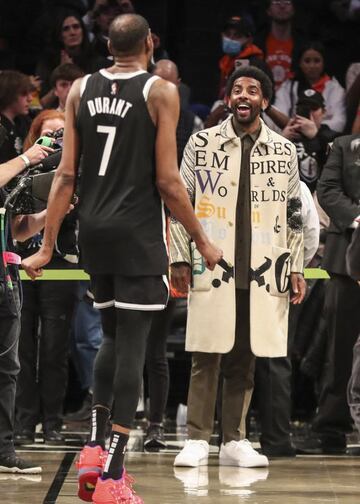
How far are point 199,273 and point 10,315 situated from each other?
45.1 inches

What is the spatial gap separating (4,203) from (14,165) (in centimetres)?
20

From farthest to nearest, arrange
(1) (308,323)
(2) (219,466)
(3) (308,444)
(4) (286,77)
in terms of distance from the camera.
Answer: (4) (286,77) < (1) (308,323) < (3) (308,444) < (2) (219,466)

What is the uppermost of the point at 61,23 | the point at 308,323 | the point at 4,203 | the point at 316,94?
the point at 61,23

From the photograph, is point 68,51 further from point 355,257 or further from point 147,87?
point 147,87

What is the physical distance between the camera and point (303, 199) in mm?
7238

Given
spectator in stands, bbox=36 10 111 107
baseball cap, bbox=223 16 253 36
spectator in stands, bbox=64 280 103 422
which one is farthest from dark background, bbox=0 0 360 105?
spectator in stands, bbox=64 280 103 422

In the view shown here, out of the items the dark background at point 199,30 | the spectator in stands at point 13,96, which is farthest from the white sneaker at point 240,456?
the dark background at point 199,30

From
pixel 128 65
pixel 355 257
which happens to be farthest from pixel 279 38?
pixel 128 65

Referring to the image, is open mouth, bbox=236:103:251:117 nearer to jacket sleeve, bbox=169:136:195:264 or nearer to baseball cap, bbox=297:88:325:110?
jacket sleeve, bbox=169:136:195:264

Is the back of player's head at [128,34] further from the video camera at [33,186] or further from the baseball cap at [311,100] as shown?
the baseball cap at [311,100]

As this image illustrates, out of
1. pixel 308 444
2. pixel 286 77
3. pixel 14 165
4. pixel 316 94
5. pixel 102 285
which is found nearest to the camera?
pixel 102 285

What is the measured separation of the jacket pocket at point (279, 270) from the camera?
689 cm

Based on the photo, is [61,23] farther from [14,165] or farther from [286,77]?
[14,165]

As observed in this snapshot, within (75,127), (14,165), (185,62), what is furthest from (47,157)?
(185,62)
